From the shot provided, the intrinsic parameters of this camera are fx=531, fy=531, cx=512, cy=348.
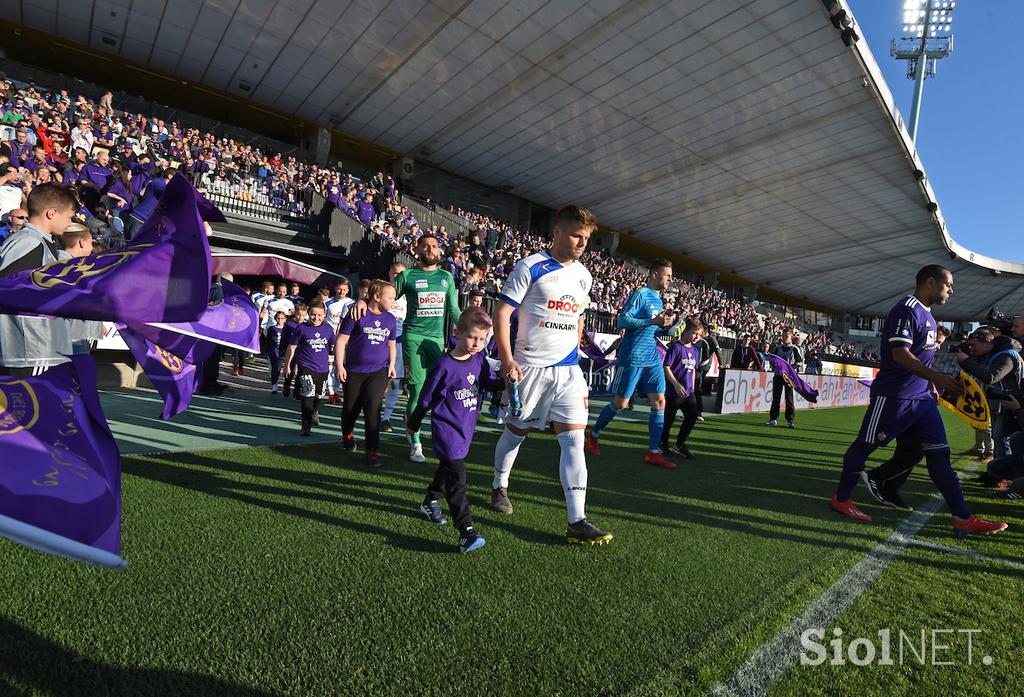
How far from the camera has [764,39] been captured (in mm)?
19984

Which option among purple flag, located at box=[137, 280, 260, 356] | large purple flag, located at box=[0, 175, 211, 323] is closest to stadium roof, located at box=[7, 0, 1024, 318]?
purple flag, located at box=[137, 280, 260, 356]

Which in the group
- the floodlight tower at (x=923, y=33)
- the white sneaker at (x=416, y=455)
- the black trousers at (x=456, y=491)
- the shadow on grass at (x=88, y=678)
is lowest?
the shadow on grass at (x=88, y=678)

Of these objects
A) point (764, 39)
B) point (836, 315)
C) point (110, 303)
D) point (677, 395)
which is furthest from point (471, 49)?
point (836, 315)

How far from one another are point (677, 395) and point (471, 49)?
19.9 metres

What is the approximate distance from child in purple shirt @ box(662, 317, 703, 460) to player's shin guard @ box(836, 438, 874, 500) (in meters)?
2.19

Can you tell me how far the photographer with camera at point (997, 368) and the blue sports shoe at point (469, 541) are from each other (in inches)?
204

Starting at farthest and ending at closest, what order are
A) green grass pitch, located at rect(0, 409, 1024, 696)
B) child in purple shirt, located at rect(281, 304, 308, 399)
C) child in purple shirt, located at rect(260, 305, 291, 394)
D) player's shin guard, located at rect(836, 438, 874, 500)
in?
child in purple shirt, located at rect(260, 305, 291, 394) < child in purple shirt, located at rect(281, 304, 308, 399) < player's shin guard, located at rect(836, 438, 874, 500) < green grass pitch, located at rect(0, 409, 1024, 696)

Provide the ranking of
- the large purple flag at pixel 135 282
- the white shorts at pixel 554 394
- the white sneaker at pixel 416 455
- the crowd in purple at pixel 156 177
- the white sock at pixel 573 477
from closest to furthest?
1. the large purple flag at pixel 135 282
2. the white sock at pixel 573 477
3. the white shorts at pixel 554 394
4. the white sneaker at pixel 416 455
5. the crowd in purple at pixel 156 177

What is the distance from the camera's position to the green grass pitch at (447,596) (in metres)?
1.88

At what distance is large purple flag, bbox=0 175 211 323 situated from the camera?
1.58 meters

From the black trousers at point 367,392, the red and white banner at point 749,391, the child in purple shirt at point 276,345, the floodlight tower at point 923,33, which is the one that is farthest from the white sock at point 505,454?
the floodlight tower at point 923,33

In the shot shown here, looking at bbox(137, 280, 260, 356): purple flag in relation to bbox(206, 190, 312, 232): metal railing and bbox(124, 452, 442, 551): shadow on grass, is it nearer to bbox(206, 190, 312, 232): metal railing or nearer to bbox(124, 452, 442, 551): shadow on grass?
bbox(124, 452, 442, 551): shadow on grass

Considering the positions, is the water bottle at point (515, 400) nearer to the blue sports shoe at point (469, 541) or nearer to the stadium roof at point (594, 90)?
the blue sports shoe at point (469, 541)

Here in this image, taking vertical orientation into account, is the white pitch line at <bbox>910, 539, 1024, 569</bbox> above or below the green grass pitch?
above
